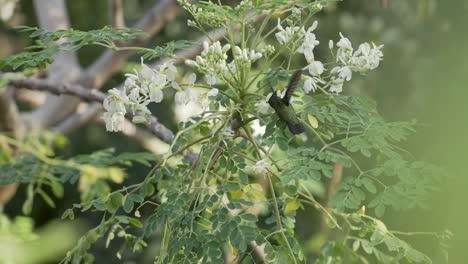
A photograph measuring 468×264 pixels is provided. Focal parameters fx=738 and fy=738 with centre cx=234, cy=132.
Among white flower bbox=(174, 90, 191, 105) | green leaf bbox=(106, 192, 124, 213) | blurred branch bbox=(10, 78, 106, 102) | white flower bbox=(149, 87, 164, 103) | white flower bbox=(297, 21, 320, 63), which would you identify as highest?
white flower bbox=(297, 21, 320, 63)

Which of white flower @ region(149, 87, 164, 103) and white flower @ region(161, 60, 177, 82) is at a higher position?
white flower @ region(161, 60, 177, 82)

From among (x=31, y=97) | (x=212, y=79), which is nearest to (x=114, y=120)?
(x=212, y=79)

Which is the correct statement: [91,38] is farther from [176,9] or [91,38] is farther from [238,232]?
[176,9]

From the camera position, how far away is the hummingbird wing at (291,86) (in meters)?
0.93

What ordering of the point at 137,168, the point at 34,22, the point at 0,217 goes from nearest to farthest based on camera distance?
the point at 0,217, the point at 137,168, the point at 34,22

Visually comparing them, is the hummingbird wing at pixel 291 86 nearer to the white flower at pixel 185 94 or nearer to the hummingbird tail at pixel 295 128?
the hummingbird tail at pixel 295 128

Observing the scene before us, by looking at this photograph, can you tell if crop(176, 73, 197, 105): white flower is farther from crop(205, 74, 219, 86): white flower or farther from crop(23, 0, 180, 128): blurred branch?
crop(23, 0, 180, 128): blurred branch

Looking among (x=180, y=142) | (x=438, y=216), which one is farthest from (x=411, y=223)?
(x=180, y=142)

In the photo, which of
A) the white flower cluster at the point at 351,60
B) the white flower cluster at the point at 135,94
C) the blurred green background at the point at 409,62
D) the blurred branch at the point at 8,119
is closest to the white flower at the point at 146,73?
the white flower cluster at the point at 135,94

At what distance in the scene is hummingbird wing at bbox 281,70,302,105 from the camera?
93 centimetres

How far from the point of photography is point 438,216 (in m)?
1.53

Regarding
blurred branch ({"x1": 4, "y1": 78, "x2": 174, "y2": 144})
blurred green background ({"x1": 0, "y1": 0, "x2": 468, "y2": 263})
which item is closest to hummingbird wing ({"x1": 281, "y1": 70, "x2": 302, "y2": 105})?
blurred branch ({"x1": 4, "y1": 78, "x2": 174, "y2": 144})

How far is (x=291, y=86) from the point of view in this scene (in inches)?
37.0

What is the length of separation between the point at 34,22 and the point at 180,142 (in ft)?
9.00
